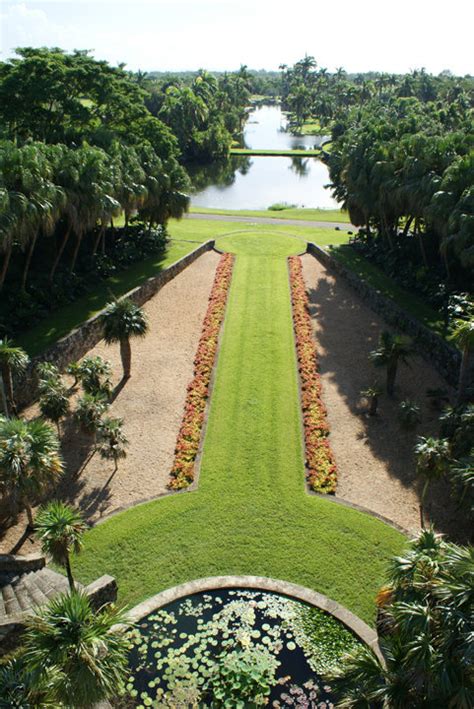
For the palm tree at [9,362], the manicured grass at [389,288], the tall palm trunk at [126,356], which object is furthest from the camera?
the manicured grass at [389,288]

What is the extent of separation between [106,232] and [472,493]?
30.8 m

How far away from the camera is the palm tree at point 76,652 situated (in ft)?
28.7

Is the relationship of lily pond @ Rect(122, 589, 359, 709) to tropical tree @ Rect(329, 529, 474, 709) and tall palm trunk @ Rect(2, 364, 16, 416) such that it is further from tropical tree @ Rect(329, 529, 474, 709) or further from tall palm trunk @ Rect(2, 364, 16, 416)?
tall palm trunk @ Rect(2, 364, 16, 416)

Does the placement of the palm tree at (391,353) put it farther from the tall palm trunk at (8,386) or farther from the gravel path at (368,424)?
the tall palm trunk at (8,386)

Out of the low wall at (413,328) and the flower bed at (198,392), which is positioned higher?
the low wall at (413,328)

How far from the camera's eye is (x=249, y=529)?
54.3 feet

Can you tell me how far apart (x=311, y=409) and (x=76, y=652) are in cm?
1503

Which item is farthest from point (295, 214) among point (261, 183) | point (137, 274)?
point (137, 274)

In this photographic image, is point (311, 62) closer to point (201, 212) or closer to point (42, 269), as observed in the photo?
point (201, 212)

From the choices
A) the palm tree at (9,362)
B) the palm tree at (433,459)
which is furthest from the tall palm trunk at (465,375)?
the palm tree at (9,362)

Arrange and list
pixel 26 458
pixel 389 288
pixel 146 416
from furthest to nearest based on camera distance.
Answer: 1. pixel 389 288
2. pixel 146 416
3. pixel 26 458

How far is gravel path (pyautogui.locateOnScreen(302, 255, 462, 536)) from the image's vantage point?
17.9 m

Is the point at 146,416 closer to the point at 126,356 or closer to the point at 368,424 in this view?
the point at 126,356

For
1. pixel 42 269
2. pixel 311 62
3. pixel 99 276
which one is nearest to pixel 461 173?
pixel 99 276
